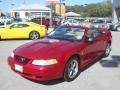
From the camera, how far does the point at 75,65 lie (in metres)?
7.25

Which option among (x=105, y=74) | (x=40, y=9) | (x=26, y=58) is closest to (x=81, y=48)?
(x=105, y=74)

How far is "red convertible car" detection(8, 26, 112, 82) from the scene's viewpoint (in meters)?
6.32

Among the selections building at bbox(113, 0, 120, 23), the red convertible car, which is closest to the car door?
the red convertible car

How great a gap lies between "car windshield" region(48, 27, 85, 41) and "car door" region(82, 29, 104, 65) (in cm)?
27

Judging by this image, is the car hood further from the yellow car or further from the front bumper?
the yellow car

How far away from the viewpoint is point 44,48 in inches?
273

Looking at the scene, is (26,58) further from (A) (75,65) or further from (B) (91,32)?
(B) (91,32)

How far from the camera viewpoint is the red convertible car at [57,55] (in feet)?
Answer: 20.7

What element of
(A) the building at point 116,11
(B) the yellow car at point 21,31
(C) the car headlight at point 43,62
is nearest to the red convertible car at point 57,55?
(C) the car headlight at point 43,62

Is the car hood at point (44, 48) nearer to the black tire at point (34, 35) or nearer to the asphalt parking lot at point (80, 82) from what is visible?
the asphalt parking lot at point (80, 82)

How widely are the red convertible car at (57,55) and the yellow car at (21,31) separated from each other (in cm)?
879

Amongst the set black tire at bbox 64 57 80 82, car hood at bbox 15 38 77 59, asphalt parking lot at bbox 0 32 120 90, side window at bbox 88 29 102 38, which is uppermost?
side window at bbox 88 29 102 38

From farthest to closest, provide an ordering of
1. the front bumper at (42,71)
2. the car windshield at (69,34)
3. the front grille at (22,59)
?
the car windshield at (69,34)
the front grille at (22,59)
the front bumper at (42,71)

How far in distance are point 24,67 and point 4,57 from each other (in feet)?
13.7
